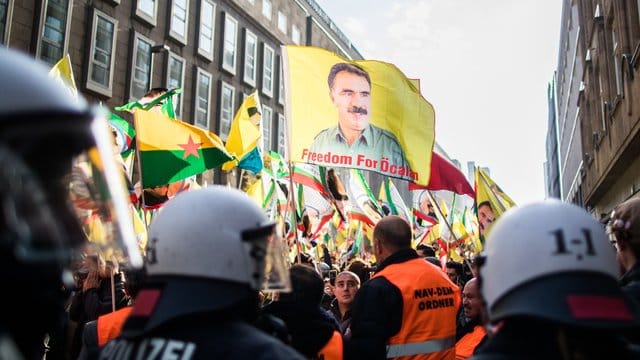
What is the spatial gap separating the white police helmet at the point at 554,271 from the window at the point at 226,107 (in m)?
26.2

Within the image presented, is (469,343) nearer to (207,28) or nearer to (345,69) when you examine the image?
(345,69)

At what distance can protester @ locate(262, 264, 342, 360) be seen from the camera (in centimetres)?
294

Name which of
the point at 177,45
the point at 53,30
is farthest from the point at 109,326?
the point at 177,45

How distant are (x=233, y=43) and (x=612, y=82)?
18.7m

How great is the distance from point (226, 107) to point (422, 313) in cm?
2563

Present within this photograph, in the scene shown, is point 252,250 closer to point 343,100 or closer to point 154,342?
point 154,342

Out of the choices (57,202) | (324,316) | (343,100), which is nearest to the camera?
(57,202)

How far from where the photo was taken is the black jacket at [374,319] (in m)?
3.28

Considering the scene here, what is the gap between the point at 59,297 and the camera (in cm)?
103

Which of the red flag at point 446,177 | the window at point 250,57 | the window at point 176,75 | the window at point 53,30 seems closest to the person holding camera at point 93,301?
the red flag at point 446,177

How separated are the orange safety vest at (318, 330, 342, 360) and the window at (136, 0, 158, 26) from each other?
21.5 meters

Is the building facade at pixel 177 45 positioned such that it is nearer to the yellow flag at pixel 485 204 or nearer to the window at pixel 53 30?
the window at pixel 53 30

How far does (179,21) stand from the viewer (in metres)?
25.2

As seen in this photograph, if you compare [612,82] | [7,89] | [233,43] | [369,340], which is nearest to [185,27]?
[233,43]
